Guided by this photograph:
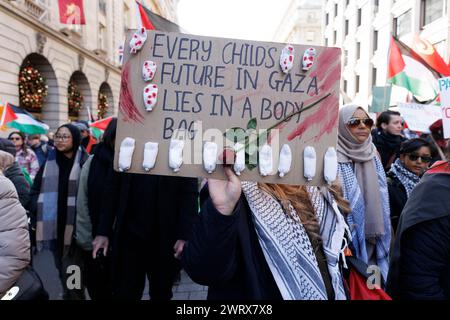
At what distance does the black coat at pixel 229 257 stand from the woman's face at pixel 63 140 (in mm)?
2438

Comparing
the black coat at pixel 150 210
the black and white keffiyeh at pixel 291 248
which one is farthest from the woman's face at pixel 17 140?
the black and white keffiyeh at pixel 291 248

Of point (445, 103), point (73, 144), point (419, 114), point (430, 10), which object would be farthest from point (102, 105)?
point (430, 10)

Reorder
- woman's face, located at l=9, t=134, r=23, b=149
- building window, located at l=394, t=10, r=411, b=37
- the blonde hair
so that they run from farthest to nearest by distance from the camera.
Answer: building window, located at l=394, t=10, r=411, b=37
woman's face, located at l=9, t=134, r=23, b=149
the blonde hair

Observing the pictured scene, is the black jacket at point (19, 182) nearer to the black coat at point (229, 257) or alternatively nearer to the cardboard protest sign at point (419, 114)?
the black coat at point (229, 257)

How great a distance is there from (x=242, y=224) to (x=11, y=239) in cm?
114

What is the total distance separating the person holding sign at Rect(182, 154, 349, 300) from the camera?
1201 mm

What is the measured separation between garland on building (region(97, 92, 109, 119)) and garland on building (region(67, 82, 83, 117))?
2.90 m

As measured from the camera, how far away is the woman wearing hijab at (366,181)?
8.73ft

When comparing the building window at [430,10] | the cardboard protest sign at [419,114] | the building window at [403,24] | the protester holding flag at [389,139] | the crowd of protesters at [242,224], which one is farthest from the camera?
the building window at [403,24]

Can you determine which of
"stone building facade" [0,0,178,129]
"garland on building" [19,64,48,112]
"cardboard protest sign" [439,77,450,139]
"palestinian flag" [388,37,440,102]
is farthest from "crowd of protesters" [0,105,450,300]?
"garland on building" [19,64,48,112]

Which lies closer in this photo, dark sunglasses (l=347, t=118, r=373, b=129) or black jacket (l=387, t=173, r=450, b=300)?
black jacket (l=387, t=173, r=450, b=300)

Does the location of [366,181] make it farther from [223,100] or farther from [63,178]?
[63,178]

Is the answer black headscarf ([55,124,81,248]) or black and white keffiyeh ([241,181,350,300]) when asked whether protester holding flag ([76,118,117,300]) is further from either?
black and white keffiyeh ([241,181,350,300])

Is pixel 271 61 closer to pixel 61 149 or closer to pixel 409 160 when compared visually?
pixel 409 160
